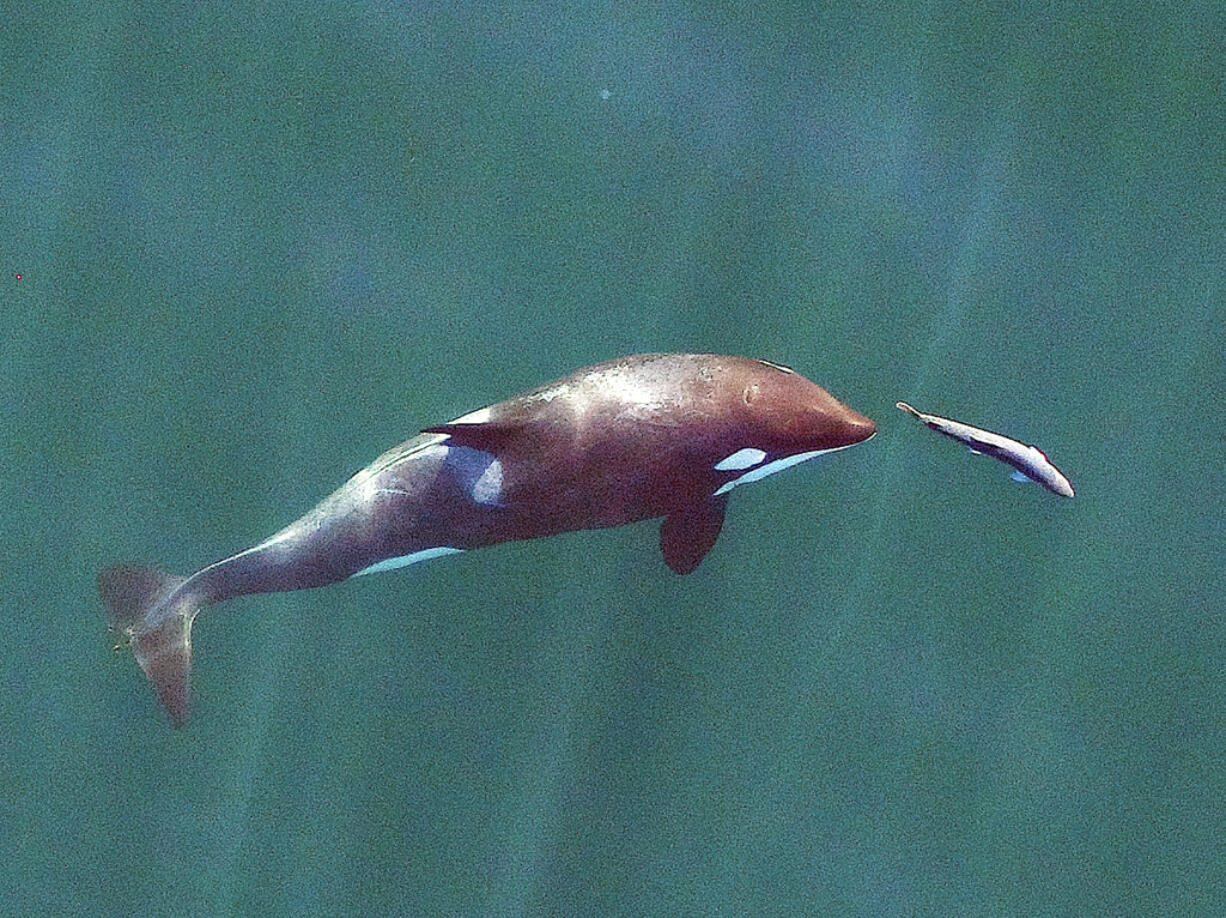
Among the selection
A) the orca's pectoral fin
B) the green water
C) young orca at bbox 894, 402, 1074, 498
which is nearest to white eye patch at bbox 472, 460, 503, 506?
the orca's pectoral fin

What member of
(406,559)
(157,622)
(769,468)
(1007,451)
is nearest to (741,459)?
(769,468)

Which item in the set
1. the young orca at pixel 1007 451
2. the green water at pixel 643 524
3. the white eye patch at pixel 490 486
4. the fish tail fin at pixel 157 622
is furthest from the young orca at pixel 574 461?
the green water at pixel 643 524

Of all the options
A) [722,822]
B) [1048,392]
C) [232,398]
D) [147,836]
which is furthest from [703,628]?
[147,836]

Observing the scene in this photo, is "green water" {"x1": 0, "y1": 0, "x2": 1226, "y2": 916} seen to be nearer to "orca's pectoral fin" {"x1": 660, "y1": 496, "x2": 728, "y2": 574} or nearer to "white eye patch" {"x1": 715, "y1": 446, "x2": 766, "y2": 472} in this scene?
"orca's pectoral fin" {"x1": 660, "y1": 496, "x2": 728, "y2": 574}

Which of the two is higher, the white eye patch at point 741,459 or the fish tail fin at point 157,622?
the white eye patch at point 741,459

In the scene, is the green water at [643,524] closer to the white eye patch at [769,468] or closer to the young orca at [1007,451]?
the white eye patch at [769,468]

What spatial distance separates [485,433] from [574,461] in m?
0.42

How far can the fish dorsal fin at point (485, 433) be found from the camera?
186 inches

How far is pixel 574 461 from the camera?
4.83m

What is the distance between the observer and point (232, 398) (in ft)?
19.8

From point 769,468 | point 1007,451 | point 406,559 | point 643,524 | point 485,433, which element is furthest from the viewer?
point 643,524

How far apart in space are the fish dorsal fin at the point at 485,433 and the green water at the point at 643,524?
3.83 feet

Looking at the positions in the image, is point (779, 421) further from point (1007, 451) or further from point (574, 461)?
point (1007, 451)

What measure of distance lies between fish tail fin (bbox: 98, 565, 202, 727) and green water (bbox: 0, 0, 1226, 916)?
0.42 meters
